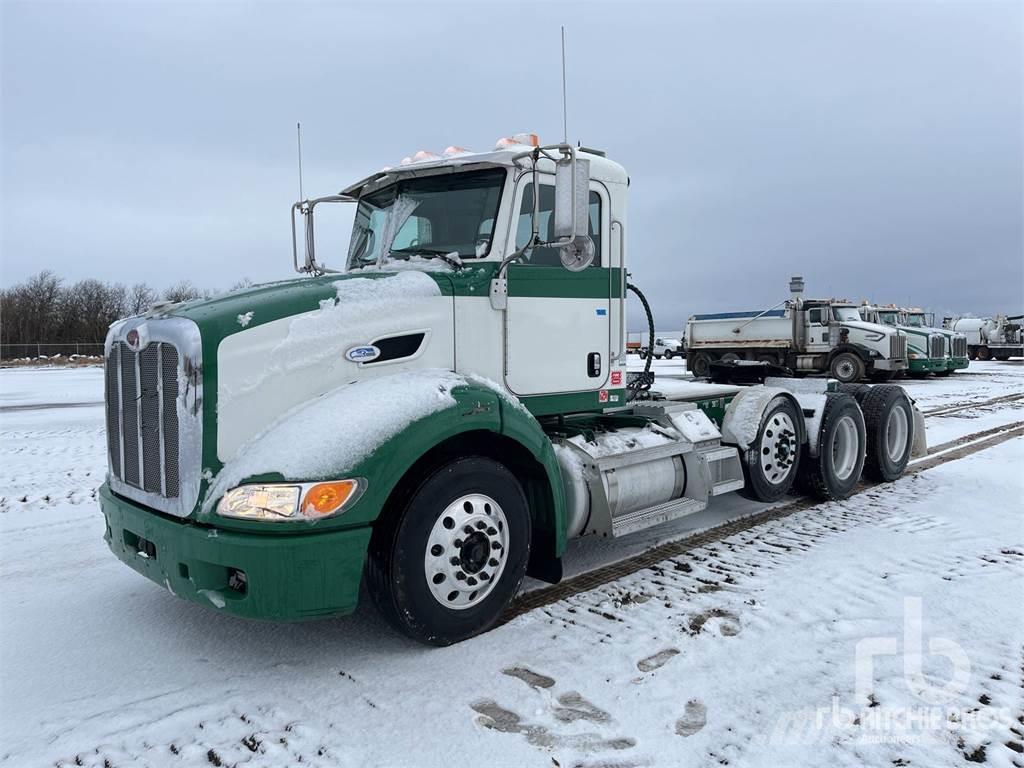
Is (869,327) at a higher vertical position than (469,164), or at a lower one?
lower

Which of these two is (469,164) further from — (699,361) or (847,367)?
(699,361)

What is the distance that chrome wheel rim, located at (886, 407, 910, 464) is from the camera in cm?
859

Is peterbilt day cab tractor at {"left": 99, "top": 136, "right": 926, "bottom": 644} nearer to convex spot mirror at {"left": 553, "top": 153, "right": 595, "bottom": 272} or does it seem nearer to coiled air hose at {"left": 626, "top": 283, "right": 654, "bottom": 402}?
convex spot mirror at {"left": 553, "top": 153, "right": 595, "bottom": 272}

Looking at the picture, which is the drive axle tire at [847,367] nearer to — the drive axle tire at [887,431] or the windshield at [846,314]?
→ the windshield at [846,314]

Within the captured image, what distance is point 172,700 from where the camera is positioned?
134 inches

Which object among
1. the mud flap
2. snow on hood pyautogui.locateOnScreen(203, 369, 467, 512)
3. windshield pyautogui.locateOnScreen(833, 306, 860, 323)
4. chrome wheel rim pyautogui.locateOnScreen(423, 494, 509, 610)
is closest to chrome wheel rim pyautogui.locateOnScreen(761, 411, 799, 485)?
the mud flap

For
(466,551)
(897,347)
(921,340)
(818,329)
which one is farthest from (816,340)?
(466,551)

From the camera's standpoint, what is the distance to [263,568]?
3404mm

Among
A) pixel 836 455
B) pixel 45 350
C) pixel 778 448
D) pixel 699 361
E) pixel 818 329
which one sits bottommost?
pixel 836 455

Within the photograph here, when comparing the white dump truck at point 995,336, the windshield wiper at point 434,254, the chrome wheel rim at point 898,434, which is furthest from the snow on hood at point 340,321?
the white dump truck at point 995,336

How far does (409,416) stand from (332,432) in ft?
1.27

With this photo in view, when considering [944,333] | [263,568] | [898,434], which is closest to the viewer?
[263,568]

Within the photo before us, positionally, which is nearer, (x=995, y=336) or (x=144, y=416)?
(x=144, y=416)

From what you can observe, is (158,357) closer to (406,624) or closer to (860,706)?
(406,624)
